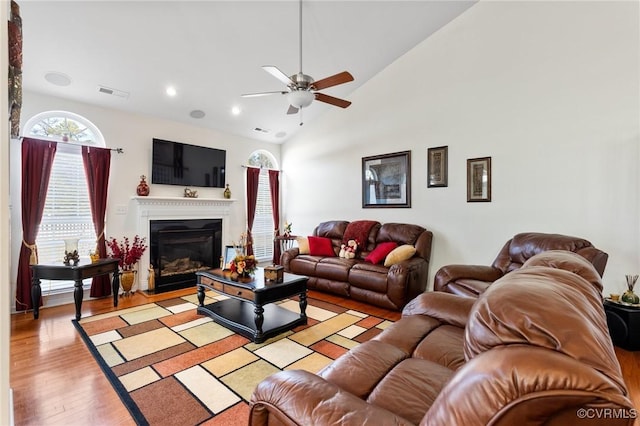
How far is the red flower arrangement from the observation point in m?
4.16

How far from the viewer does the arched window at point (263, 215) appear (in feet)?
20.2

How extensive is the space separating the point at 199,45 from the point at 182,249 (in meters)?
3.14

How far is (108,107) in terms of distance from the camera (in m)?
4.19

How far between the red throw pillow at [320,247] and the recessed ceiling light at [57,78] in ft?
12.7

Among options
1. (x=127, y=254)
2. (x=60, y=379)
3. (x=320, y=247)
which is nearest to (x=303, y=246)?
(x=320, y=247)

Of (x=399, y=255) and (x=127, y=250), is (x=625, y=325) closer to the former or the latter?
(x=399, y=255)

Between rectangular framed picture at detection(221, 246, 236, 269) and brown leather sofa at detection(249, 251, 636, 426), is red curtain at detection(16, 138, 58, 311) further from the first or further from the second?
brown leather sofa at detection(249, 251, 636, 426)

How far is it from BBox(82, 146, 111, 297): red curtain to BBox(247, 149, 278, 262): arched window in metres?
2.56

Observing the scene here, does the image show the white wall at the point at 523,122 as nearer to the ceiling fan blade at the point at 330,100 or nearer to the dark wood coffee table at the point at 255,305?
the ceiling fan blade at the point at 330,100

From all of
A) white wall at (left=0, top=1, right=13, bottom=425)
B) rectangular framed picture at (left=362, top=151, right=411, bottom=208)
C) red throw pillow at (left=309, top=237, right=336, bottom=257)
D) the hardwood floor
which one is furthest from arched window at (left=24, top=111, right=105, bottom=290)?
rectangular framed picture at (left=362, top=151, right=411, bottom=208)

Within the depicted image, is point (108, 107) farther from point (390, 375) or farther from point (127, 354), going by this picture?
point (390, 375)

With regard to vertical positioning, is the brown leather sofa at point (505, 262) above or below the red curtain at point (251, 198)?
below

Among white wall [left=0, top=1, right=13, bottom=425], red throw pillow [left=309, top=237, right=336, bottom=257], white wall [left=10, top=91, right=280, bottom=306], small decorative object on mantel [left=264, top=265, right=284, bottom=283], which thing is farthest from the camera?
red throw pillow [left=309, top=237, right=336, bottom=257]
